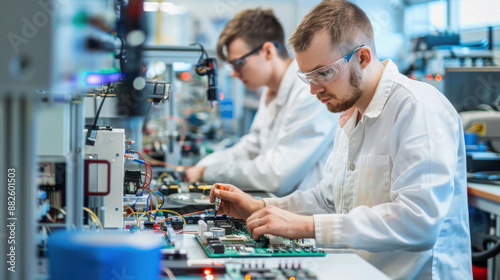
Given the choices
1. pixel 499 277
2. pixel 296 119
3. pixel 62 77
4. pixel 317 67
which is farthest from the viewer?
pixel 296 119

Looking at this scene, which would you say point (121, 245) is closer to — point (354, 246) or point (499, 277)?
point (354, 246)

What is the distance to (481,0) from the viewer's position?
5.95 m

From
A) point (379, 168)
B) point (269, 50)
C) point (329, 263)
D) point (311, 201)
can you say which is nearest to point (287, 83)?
point (269, 50)

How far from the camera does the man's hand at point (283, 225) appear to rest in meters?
1.48

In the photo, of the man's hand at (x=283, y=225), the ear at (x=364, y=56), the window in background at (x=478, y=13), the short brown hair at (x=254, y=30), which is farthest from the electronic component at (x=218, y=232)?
the window in background at (x=478, y=13)

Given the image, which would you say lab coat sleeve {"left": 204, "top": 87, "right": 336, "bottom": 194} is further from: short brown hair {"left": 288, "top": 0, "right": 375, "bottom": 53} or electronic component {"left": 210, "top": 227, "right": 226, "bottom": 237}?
electronic component {"left": 210, "top": 227, "right": 226, "bottom": 237}

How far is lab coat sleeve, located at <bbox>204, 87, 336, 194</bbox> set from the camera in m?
2.68

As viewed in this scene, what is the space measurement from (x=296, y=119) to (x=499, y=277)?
1.26 m

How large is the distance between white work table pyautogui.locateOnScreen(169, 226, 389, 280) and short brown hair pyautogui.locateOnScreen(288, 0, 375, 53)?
2.20 feet

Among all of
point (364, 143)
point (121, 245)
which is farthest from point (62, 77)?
point (364, 143)

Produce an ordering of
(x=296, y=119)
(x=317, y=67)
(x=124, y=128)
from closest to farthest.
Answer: (x=124, y=128)
(x=317, y=67)
(x=296, y=119)

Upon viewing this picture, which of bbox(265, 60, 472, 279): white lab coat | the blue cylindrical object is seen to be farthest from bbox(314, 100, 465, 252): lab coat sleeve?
the blue cylindrical object

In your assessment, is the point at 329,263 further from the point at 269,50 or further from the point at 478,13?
the point at 478,13

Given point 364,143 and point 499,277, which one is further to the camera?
point 499,277
